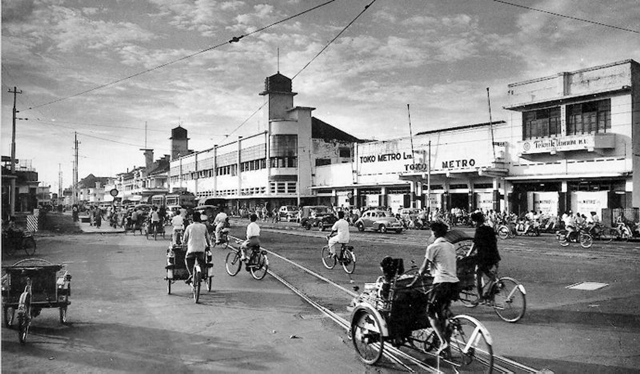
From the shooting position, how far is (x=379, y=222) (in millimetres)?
30469

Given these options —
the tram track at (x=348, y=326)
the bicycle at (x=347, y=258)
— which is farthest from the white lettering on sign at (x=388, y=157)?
the bicycle at (x=347, y=258)

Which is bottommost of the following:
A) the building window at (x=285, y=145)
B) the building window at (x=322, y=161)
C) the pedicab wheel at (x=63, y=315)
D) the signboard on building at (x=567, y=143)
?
the pedicab wheel at (x=63, y=315)

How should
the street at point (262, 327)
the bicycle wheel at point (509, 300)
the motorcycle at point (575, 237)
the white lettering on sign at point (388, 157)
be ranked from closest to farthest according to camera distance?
1. the street at point (262, 327)
2. the bicycle wheel at point (509, 300)
3. the motorcycle at point (575, 237)
4. the white lettering on sign at point (388, 157)

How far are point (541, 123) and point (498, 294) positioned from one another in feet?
90.0

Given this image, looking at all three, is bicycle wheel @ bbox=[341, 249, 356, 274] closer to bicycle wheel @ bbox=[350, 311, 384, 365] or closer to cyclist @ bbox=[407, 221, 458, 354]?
bicycle wheel @ bbox=[350, 311, 384, 365]

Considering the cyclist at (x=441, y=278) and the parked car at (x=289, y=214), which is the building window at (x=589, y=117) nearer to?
the parked car at (x=289, y=214)

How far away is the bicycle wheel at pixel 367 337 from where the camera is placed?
5.76 meters

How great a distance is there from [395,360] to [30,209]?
1905cm

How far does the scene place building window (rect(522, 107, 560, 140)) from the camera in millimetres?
31434

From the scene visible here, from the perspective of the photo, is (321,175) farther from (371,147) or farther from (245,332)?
(245,332)

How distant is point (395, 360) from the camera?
5953mm

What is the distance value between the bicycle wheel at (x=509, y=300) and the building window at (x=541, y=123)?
26567 millimetres

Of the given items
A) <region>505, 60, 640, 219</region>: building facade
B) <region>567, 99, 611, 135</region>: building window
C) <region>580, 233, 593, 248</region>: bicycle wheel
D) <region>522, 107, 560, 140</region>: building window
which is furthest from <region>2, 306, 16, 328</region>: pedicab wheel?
<region>522, 107, 560, 140</region>: building window

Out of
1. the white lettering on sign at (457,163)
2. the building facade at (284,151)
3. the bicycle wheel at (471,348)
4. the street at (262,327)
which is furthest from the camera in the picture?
the building facade at (284,151)
